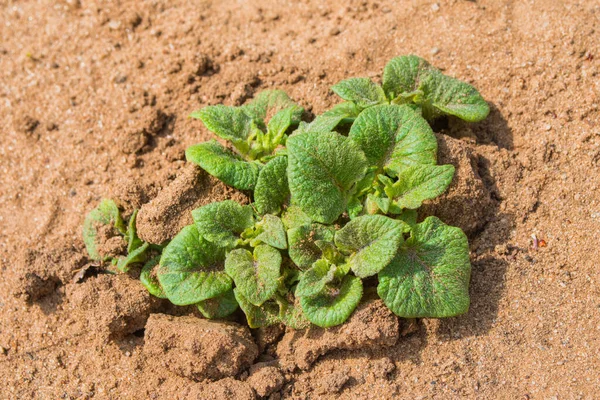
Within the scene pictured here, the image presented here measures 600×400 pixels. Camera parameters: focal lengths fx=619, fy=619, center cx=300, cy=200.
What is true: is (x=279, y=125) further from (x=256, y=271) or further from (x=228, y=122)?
(x=256, y=271)

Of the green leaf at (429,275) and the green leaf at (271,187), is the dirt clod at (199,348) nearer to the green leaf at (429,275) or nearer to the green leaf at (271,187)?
the green leaf at (271,187)

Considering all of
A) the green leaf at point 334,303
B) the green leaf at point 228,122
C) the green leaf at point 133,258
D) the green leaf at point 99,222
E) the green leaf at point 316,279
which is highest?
the green leaf at point 228,122

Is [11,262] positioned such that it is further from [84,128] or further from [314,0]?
[314,0]

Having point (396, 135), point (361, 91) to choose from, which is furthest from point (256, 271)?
point (361, 91)

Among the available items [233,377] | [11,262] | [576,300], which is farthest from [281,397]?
[11,262]

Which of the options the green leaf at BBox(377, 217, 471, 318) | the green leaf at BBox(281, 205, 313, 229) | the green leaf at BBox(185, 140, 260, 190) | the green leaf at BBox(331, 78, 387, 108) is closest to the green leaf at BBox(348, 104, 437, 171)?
the green leaf at BBox(331, 78, 387, 108)

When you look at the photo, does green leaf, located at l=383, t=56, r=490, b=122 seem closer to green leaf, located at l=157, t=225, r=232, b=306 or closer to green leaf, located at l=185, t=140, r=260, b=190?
green leaf, located at l=185, t=140, r=260, b=190

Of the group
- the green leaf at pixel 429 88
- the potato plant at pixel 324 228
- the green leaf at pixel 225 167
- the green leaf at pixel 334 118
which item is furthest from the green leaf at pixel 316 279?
the green leaf at pixel 429 88
